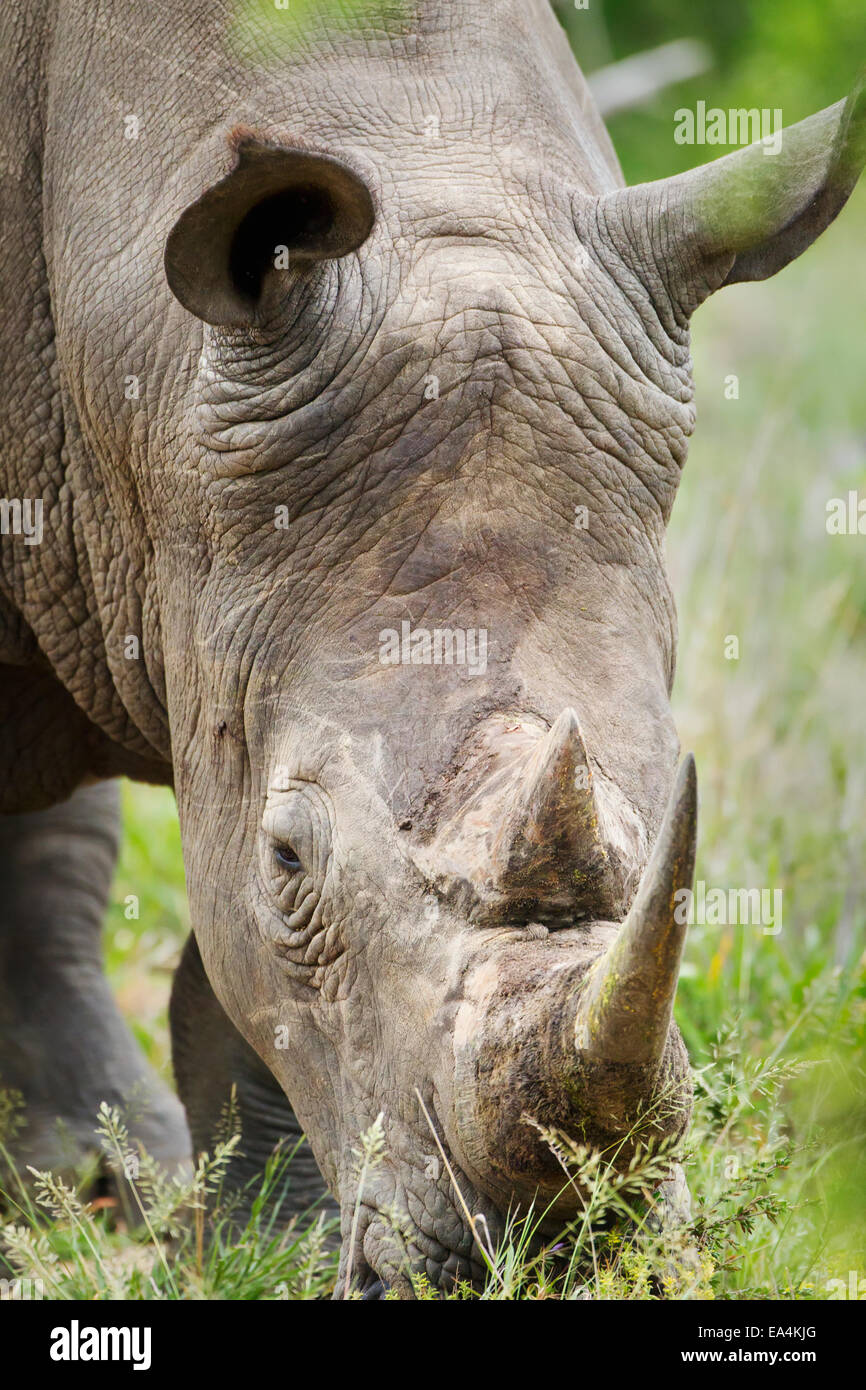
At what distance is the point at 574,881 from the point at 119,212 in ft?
5.97

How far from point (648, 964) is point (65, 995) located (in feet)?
12.1

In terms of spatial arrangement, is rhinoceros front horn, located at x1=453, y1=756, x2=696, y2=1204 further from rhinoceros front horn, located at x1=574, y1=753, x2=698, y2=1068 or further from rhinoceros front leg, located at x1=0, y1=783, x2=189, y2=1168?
rhinoceros front leg, located at x1=0, y1=783, x2=189, y2=1168

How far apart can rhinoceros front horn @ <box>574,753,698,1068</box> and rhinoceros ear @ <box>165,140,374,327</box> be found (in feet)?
4.34

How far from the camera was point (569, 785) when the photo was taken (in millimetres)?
3080

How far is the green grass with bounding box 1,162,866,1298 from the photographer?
3.62 metres

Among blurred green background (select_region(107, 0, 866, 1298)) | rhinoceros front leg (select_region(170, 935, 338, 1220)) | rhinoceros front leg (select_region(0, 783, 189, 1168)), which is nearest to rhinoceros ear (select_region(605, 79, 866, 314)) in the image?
blurred green background (select_region(107, 0, 866, 1298))

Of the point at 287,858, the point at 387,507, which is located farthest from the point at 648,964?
the point at 387,507

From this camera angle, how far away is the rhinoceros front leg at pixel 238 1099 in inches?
209

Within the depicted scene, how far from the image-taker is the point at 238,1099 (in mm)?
5316

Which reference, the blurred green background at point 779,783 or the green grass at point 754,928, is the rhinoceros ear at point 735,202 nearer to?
the blurred green background at point 779,783

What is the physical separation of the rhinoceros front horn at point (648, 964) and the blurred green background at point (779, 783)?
0.82 feet

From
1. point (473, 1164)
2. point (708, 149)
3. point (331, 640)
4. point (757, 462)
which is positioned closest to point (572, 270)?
point (331, 640)

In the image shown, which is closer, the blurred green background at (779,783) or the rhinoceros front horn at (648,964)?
the rhinoceros front horn at (648,964)

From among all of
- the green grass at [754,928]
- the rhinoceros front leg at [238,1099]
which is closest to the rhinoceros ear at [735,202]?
the green grass at [754,928]
